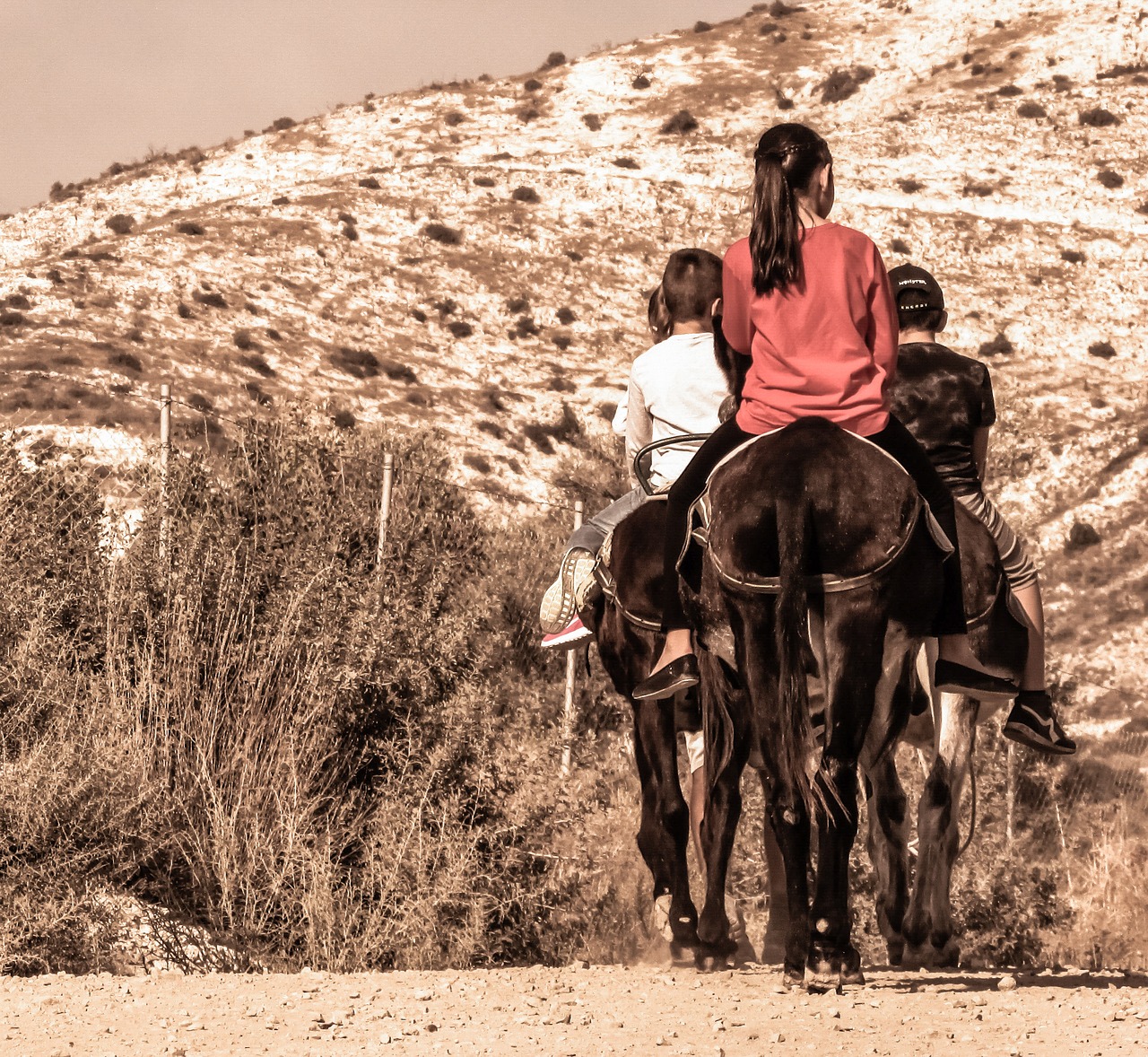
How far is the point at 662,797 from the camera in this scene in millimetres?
7871

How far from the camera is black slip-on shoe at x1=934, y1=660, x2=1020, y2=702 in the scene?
7016 millimetres

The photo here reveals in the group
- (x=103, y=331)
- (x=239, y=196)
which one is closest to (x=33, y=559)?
(x=103, y=331)

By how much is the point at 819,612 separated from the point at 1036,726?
3479 mm

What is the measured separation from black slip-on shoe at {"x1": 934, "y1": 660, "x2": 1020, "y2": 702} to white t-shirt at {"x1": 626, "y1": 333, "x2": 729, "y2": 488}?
1564 mm

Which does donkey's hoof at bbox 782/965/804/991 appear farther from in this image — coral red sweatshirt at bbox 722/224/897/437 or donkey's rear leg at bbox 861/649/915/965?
donkey's rear leg at bbox 861/649/915/965

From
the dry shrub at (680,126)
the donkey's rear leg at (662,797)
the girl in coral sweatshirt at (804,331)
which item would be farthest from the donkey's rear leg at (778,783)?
the dry shrub at (680,126)

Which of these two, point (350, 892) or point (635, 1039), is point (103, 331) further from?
point (635, 1039)

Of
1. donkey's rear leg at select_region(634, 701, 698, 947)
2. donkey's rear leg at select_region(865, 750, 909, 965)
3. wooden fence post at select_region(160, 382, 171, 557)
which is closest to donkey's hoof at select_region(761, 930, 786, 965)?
donkey's rear leg at select_region(634, 701, 698, 947)

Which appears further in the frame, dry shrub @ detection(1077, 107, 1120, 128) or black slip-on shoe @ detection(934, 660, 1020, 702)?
dry shrub @ detection(1077, 107, 1120, 128)

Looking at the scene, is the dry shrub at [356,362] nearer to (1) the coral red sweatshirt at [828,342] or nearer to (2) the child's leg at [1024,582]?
(2) the child's leg at [1024,582]

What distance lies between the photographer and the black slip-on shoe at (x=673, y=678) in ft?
22.4

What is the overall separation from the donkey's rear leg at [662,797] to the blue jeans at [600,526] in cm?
106

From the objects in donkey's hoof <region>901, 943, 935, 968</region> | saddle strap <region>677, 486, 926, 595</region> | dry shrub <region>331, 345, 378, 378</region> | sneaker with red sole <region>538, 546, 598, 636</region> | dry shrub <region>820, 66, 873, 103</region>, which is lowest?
donkey's hoof <region>901, 943, 935, 968</region>

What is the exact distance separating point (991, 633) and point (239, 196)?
2733 inches
